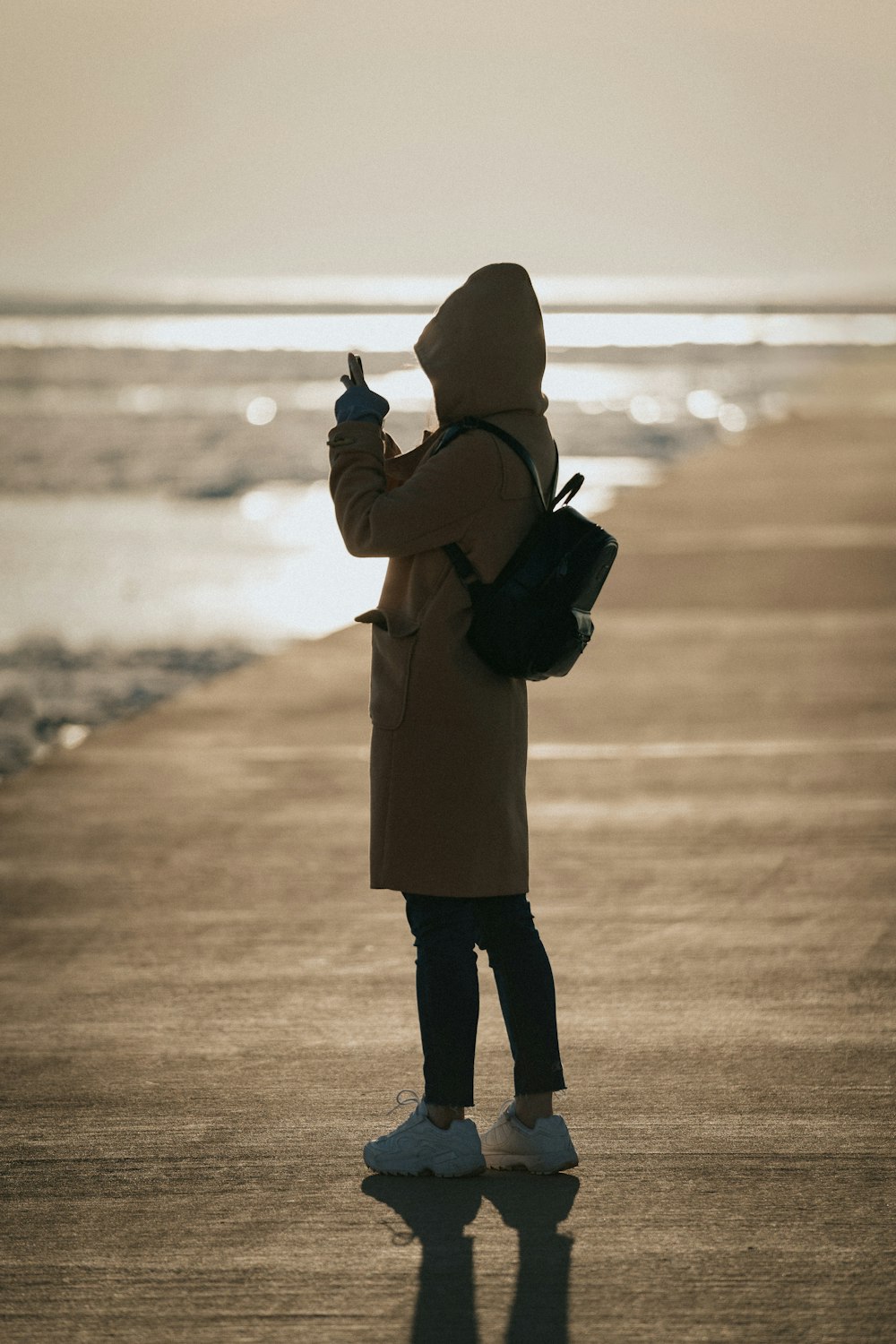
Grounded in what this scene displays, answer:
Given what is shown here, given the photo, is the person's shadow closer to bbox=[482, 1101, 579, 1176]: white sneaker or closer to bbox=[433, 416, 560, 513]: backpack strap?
bbox=[482, 1101, 579, 1176]: white sneaker

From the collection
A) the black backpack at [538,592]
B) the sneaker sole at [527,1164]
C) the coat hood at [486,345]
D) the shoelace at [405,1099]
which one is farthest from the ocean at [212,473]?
the sneaker sole at [527,1164]

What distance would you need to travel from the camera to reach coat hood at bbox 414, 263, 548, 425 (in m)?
3.79

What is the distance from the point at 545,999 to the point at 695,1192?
0.50 m

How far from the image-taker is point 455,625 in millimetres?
3801

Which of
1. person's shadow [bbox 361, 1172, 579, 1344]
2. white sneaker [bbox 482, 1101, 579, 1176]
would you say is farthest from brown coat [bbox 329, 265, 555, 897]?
person's shadow [bbox 361, 1172, 579, 1344]

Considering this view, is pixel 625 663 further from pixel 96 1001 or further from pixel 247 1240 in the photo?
pixel 247 1240

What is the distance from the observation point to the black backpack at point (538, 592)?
373cm

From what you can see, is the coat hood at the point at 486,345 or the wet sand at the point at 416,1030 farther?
the coat hood at the point at 486,345

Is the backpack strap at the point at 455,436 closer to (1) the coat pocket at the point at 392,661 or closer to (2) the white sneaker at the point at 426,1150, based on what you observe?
(1) the coat pocket at the point at 392,661

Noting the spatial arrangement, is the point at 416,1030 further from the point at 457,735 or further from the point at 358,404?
the point at 358,404

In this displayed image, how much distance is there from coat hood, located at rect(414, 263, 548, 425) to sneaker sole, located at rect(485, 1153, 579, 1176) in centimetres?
154

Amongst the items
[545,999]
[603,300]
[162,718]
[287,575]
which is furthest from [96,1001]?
[603,300]

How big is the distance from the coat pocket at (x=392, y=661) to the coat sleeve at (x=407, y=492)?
143 mm

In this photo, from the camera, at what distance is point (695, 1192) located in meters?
3.67
